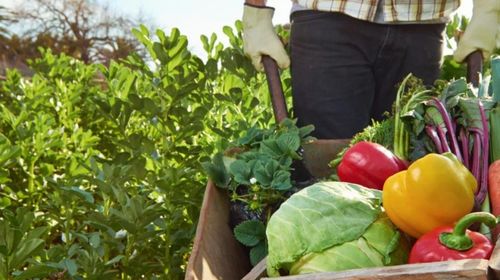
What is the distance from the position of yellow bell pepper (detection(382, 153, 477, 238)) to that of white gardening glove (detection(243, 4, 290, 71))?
4.69 ft

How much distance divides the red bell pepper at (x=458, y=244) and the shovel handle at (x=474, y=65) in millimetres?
1396

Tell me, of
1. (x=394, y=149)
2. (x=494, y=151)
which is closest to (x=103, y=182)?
(x=394, y=149)

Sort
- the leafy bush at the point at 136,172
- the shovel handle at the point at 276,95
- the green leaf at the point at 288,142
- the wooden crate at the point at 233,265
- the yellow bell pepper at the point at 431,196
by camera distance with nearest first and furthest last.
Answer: the wooden crate at the point at 233,265
the yellow bell pepper at the point at 431,196
the green leaf at the point at 288,142
the leafy bush at the point at 136,172
the shovel handle at the point at 276,95

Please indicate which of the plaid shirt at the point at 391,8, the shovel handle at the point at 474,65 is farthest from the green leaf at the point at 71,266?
the shovel handle at the point at 474,65

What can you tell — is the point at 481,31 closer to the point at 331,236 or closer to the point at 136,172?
the point at 136,172

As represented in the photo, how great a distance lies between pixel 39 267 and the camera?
199 centimetres

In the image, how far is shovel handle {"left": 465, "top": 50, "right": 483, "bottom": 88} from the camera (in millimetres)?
2694

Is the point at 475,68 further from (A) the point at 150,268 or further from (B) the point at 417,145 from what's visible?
(A) the point at 150,268

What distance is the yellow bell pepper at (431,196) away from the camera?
1.43 m

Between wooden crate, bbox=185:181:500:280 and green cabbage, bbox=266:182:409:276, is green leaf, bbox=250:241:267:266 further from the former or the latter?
green cabbage, bbox=266:182:409:276

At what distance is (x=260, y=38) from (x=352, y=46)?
1.15 feet

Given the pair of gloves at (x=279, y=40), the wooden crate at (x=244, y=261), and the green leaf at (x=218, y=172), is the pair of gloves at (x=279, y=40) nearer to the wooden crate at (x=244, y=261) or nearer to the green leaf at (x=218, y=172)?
the wooden crate at (x=244, y=261)

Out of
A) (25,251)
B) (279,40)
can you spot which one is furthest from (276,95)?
(25,251)

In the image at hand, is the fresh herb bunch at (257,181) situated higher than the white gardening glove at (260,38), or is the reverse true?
the white gardening glove at (260,38)
